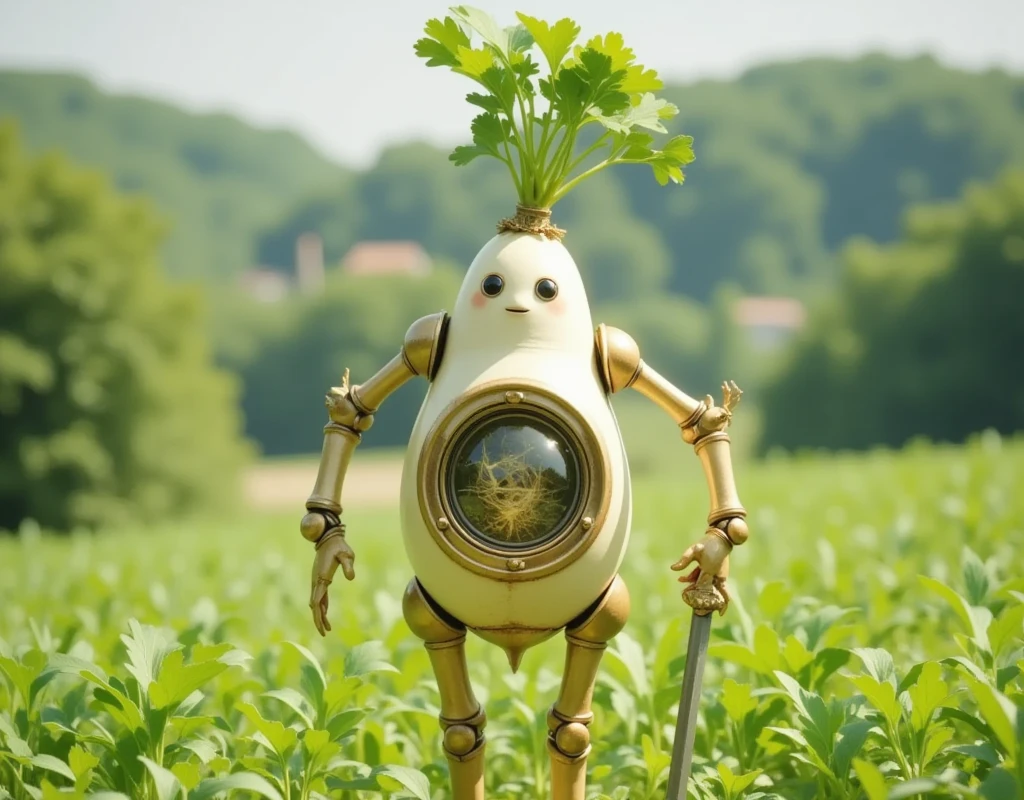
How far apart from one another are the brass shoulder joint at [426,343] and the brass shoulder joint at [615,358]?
40 centimetres

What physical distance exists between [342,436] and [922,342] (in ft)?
97.9

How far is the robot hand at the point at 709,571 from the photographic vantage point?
265 cm

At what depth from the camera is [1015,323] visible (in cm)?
2802

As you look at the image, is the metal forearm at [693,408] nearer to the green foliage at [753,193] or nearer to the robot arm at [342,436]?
the robot arm at [342,436]

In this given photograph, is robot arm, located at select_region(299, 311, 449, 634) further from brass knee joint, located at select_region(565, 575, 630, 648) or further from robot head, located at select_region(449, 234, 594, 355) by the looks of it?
brass knee joint, located at select_region(565, 575, 630, 648)

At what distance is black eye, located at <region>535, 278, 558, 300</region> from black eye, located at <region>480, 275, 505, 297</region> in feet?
0.29

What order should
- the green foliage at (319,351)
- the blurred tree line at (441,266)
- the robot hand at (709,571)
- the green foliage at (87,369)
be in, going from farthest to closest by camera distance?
the green foliage at (319,351)
the blurred tree line at (441,266)
the green foliage at (87,369)
the robot hand at (709,571)

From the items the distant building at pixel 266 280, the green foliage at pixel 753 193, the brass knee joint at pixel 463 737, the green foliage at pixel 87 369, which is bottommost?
the brass knee joint at pixel 463 737

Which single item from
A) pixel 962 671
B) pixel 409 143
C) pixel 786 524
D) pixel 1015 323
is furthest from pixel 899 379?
pixel 409 143

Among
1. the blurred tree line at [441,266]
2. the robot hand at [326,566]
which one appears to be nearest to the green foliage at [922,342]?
the blurred tree line at [441,266]

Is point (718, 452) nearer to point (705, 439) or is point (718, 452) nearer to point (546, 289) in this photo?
point (705, 439)

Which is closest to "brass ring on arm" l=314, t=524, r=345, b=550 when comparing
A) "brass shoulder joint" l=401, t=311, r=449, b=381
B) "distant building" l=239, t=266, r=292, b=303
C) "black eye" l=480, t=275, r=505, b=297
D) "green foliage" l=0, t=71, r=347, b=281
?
"brass shoulder joint" l=401, t=311, r=449, b=381

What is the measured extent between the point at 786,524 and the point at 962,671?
514 cm

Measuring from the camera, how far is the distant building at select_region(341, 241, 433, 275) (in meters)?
68.1
